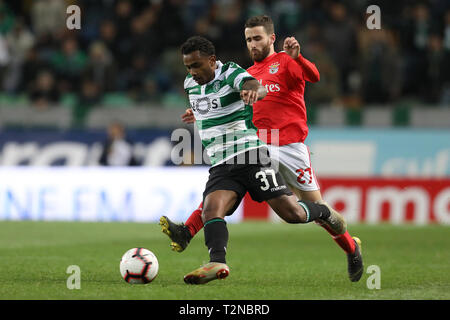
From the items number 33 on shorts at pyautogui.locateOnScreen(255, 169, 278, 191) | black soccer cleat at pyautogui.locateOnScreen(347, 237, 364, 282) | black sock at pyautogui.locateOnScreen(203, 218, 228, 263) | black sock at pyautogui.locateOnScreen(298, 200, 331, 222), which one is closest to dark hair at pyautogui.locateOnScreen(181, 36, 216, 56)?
number 33 on shorts at pyautogui.locateOnScreen(255, 169, 278, 191)

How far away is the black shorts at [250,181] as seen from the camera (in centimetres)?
680

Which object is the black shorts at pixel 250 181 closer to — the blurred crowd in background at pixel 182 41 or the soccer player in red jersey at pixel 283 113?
the soccer player in red jersey at pixel 283 113

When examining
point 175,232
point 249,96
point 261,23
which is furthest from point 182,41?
point 249,96

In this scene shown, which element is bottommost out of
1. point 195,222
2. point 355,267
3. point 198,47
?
point 355,267

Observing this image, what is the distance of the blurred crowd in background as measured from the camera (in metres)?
16.2

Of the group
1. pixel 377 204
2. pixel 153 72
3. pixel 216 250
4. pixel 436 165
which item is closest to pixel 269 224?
pixel 377 204

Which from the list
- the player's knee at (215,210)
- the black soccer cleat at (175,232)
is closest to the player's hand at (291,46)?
the player's knee at (215,210)

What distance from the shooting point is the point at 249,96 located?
250 inches

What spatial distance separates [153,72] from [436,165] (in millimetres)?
6166

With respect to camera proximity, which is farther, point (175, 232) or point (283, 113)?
point (283, 113)

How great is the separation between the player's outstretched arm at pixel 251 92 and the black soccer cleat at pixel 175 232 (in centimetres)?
134

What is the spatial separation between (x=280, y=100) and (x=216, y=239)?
5.50ft

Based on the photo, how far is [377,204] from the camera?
581 inches

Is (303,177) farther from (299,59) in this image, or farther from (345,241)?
(299,59)
